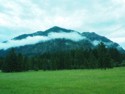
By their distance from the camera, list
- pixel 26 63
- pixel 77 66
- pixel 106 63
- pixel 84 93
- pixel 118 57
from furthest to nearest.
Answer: pixel 118 57 < pixel 77 66 < pixel 26 63 < pixel 106 63 < pixel 84 93

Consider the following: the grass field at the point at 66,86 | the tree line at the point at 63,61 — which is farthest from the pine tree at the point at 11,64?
the grass field at the point at 66,86

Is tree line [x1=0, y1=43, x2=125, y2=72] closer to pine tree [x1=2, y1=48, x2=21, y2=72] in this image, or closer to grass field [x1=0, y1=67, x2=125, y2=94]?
pine tree [x1=2, y1=48, x2=21, y2=72]

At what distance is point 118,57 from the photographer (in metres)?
178

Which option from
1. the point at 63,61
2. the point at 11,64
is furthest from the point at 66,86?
the point at 63,61

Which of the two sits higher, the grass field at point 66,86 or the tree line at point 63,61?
the tree line at point 63,61

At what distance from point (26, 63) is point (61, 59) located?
78.6 feet

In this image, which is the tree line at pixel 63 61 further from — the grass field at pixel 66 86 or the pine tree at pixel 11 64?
the grass field at pixel 66 86

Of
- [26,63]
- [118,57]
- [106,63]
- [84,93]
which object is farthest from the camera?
[118,57]

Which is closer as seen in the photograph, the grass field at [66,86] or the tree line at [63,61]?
the grass field at [66,86]

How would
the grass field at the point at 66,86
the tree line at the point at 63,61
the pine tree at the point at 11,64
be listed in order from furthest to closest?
the tree line at the point at 63,61 → the pine tree at the point at 11,64 → the grass field at the point at 66,86

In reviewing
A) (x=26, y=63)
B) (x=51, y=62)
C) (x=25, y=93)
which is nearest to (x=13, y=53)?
(x=26, y=63)

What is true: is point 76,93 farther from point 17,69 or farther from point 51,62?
point 51,62

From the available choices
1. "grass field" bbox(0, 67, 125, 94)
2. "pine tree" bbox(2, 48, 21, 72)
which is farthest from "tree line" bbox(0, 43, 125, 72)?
"grass field" bbox(0, 67, 125, 94)

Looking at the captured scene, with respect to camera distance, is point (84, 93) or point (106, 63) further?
point (106, 63)
